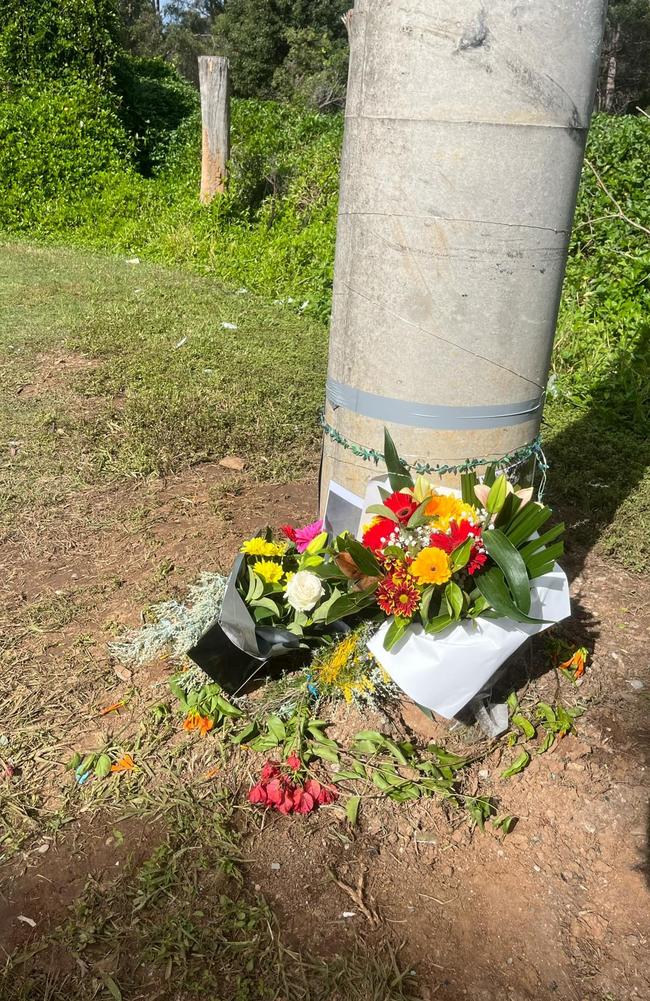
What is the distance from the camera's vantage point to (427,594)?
2.19m

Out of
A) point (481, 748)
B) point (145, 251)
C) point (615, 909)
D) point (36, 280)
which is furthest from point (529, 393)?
point (145, 251)

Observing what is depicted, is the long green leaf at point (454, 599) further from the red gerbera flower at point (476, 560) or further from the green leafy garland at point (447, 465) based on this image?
the green leafy garland at point (447, 465)

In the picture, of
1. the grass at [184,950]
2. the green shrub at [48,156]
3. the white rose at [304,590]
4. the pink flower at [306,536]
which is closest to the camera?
the grass at [184,950]

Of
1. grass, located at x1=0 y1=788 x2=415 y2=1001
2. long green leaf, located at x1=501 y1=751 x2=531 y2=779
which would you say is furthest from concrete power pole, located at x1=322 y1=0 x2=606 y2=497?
grass, located at x1=0 y1=788 x2=415 y2=1001

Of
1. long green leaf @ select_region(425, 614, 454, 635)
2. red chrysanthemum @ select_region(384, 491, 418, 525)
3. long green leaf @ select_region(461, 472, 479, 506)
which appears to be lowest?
long green leaf @ select_region(425, 614, 454, 635)

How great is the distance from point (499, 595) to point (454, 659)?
0.21 metres

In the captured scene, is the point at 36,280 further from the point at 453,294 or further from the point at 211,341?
the point at 453,294

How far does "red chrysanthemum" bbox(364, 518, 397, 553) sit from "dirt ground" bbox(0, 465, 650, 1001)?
1.79 ft

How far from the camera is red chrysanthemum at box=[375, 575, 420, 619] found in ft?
7.14

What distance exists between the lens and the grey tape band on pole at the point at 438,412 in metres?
2.37

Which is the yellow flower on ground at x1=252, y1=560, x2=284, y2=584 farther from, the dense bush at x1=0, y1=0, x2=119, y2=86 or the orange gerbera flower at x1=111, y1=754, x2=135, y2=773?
the dense bush at x1=0, y1=0, x2=119, y2=86

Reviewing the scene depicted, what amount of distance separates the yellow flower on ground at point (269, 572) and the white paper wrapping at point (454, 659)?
48 cm

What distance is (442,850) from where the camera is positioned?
2.12 m

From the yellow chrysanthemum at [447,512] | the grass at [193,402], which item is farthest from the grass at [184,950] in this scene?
the grass at [193,402]
